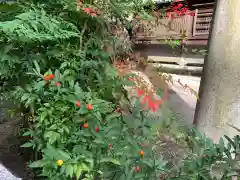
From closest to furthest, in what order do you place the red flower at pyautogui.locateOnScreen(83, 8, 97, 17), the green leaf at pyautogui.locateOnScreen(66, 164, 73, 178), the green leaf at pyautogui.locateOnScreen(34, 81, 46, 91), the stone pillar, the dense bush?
the green leaf at pyautogui.locateOnScreen(66, 164, 73, 178) → the dense bush → the green leaf at pyautogui.locateOnScreen(34, 81, 46, 91) → the red flower at pyautogui.locateOnScreen(83, 8, 97, 17) → the stone pillar

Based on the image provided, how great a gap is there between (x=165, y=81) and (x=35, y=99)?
1048 mm

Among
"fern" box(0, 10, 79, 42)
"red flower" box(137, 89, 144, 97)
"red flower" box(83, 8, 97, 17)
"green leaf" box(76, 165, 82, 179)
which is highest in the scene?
"red flower" box(83, 8, 97, 17)

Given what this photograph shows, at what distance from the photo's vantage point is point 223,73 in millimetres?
2125

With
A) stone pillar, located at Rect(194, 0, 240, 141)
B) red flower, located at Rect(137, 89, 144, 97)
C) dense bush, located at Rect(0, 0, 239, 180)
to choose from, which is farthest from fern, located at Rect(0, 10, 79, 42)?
stone pillar, located at Rect(194, 0, 240, 141)

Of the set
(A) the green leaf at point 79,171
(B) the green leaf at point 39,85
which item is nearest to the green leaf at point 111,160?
(A) the green leaf at point 79,171

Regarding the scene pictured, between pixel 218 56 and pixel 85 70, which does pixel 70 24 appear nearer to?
pixel 85 70

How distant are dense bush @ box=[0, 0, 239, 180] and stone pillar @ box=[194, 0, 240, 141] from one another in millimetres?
782

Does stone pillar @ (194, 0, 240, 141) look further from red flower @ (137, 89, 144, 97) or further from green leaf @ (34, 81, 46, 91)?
green leaf @ (34, 81, 46, 91)

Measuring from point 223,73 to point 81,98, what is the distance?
1360 millimetres

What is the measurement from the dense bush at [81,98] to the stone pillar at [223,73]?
782mm

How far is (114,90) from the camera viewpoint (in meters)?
1.71

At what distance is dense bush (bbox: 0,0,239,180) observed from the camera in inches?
45.2

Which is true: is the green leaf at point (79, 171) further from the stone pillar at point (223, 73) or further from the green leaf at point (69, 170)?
the stone pillar at point (223, 73)

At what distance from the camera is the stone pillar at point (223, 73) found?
2.09 m
